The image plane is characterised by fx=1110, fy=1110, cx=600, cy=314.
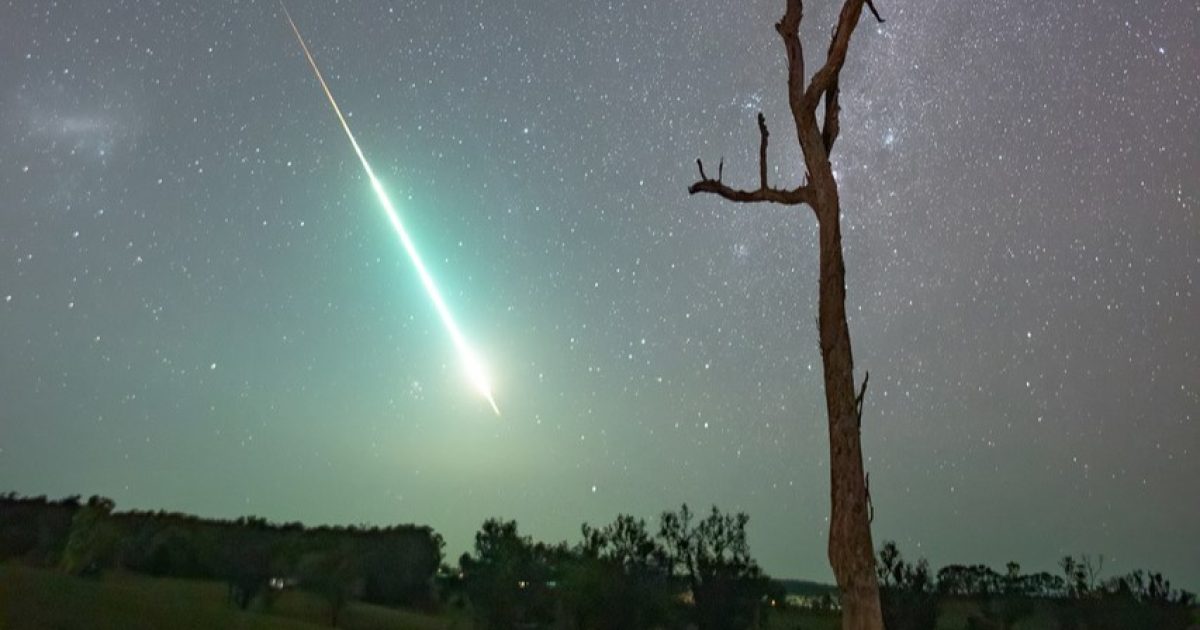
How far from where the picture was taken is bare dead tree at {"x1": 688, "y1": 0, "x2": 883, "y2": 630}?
28.1 feet

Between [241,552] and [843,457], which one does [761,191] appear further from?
[241,552]

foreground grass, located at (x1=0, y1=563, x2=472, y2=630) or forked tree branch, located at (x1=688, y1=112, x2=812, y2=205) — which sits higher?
forked tree branch, located at (x1=688, y1=112, x2=812, y2=205)

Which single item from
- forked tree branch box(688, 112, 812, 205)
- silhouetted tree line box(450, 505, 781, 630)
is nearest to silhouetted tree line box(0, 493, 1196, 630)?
silhouetted tree line box(450, 505, 781, 630)

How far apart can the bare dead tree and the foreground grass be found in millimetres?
14174

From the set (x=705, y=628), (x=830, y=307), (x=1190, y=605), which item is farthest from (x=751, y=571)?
(x=830, y=307)

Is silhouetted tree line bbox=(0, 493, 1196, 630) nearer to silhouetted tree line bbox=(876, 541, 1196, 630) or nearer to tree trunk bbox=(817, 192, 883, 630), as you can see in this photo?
silhouetted tree line bbox=(876, 541, 1196, 630)

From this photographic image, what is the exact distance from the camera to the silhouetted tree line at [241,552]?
31.9 meters

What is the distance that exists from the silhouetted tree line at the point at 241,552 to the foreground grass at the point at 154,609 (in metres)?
0.73

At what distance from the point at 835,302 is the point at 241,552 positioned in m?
29.0

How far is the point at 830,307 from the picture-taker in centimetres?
929

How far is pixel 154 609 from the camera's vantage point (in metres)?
22.9

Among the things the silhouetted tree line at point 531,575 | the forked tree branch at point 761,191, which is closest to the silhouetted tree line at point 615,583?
the silhouetted tree line at point 531,575

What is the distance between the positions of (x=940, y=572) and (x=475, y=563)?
46.2 feet

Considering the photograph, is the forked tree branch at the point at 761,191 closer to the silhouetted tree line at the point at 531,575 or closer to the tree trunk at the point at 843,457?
the tree trunk at the point at 843,457
